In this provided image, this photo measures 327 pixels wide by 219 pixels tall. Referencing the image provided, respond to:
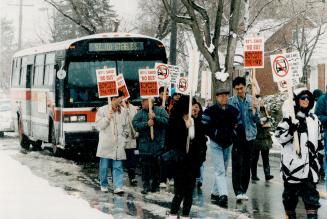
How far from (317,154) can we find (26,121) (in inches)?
571

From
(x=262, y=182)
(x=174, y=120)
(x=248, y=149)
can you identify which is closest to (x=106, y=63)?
(x=262, y=182)

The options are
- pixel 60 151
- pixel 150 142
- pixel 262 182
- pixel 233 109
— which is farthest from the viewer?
pixel 60 151

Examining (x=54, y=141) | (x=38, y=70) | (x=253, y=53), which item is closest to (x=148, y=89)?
(x=253, y=53)

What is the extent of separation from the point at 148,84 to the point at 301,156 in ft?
16.2

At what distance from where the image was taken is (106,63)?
54.1 feet

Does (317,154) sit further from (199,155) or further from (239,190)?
(239,190)

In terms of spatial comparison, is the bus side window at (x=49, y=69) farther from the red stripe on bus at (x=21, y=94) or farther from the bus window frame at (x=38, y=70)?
the red stripe on bus at (x=21, y=94)

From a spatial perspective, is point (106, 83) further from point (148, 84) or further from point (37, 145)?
point (37, 145)

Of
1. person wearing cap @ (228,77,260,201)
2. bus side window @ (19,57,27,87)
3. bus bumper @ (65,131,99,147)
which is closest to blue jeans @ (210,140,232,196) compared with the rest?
person wearing cap @ (228,77,260,201)

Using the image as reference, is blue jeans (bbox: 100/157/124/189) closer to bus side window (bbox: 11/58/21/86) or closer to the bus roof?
the bus roof

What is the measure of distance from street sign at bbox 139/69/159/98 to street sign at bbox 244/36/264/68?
1.81 meters

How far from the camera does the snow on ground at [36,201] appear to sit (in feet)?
31.0

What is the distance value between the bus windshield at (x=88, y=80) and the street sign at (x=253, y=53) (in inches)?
206

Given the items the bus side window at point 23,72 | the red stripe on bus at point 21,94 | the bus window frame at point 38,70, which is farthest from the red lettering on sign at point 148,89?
the bus side window at point 23,72
